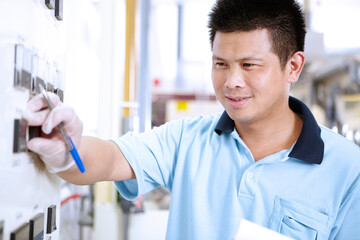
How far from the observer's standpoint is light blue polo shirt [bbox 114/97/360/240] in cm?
106

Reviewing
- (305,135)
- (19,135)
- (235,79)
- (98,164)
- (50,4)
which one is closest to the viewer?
(19,135)

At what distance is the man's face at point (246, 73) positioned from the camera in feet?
3.45

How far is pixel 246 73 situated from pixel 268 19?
0.60ft

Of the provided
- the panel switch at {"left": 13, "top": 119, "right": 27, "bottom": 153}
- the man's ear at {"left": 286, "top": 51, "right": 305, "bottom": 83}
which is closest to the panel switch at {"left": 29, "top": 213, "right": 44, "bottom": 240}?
the panel switch at {"left": 13, "top": 119, "right": 27, "bottom": 153}

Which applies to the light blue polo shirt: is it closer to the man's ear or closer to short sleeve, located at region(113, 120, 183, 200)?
short sleeve, located at region(113, 120, 183, 200)

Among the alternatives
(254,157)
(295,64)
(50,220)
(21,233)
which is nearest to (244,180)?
(254,157)

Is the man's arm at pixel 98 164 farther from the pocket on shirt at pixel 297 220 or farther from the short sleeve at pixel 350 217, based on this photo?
the short sleeve at pixel 350 217

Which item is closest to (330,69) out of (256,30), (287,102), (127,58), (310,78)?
(310,78)

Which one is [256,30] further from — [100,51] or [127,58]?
[127,58]

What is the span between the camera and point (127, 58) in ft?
7.15

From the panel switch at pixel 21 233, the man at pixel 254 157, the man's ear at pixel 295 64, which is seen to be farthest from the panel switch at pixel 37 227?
the man's ear at pixel 295 64

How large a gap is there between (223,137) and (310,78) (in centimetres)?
203

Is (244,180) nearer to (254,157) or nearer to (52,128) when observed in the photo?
(254,157)

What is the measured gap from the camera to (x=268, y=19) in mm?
1088
